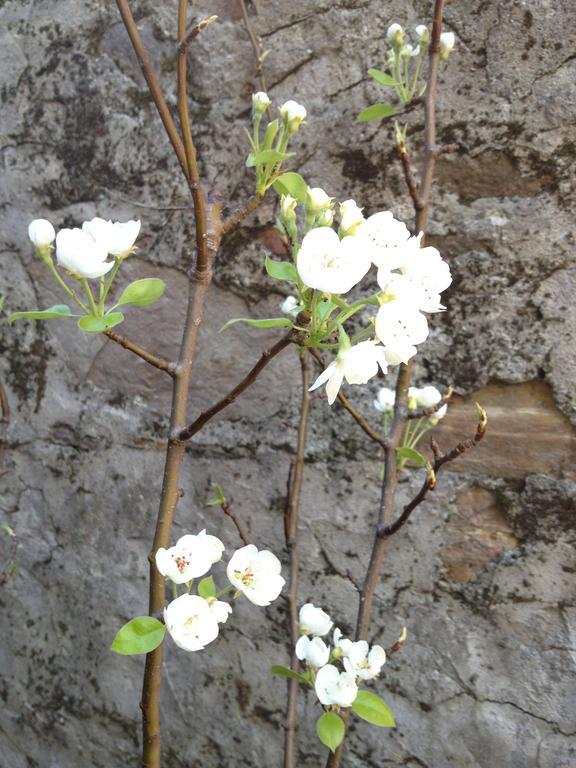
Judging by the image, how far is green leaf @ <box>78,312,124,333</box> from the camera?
0.56 m

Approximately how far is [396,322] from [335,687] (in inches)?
18.4

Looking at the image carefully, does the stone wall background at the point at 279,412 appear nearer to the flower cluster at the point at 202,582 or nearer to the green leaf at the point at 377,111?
the green leaf at the point at 377,111

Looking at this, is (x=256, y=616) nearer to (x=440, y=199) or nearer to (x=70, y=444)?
(x=70, y=444)

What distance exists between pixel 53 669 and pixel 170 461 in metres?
1.03

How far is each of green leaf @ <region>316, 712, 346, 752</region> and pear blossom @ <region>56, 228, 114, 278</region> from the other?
54 cm

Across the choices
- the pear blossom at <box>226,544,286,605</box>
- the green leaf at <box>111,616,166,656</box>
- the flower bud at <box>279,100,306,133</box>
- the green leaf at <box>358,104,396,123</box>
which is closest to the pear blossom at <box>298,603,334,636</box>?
the pear blossom at <box>226,544,286,605</box>

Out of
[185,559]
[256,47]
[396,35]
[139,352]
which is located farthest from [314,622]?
[256,47]

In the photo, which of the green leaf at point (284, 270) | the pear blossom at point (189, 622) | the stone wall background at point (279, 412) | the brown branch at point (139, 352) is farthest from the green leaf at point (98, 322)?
the stone wall background at point (279, 412)

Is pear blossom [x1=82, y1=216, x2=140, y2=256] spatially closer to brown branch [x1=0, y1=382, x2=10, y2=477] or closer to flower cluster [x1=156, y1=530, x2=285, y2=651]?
flower cluster [x1=156, y1=530, x2=285, y2=651]

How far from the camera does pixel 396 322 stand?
513 mm

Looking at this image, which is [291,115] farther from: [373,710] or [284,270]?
[373,710]

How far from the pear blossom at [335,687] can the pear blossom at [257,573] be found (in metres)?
0.16

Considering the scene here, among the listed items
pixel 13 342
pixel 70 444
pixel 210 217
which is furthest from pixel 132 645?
pixel 13 342

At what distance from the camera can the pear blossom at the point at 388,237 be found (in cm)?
53
